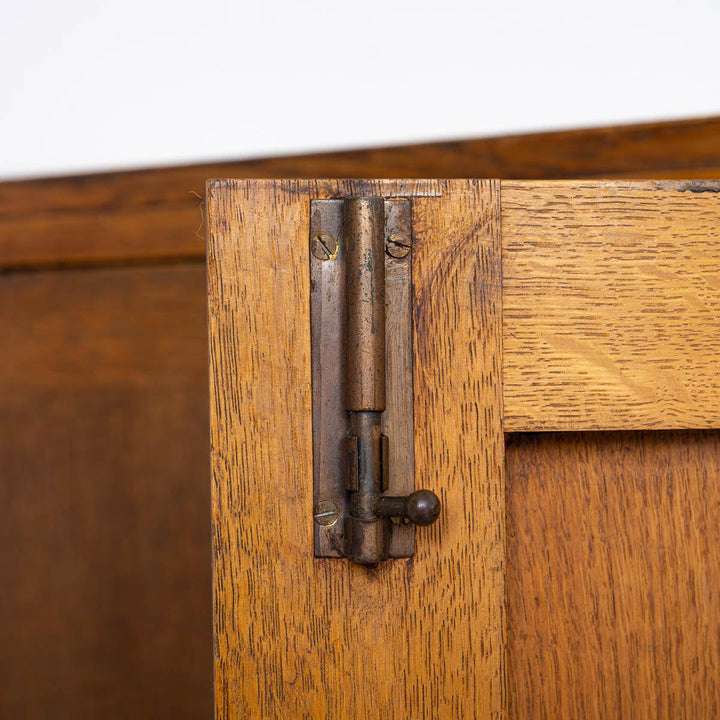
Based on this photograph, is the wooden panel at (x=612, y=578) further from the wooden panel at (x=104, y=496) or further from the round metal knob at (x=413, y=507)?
the wooden panel at (x=104, y=496)

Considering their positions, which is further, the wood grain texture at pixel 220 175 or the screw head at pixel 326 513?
the wood grain texture at pixel 220 175

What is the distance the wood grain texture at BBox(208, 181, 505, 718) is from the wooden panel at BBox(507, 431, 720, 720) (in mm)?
57

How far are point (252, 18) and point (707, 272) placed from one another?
0.52 m

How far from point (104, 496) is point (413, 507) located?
1.73 ft

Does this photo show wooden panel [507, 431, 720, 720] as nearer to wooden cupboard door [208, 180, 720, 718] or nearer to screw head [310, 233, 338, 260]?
wooden cupboard door [208, 180, 720, 718]

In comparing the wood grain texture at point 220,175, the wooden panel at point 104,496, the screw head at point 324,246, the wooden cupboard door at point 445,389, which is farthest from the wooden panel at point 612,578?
the wooden panel at point 104,496

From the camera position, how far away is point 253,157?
67 centimetres

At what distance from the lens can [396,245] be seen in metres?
0.34

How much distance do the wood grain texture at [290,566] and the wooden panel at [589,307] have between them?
0.19 ft

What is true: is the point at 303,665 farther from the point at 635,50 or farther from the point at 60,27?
the point at 60,27

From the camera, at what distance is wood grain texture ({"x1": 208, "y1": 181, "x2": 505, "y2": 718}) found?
34 cm

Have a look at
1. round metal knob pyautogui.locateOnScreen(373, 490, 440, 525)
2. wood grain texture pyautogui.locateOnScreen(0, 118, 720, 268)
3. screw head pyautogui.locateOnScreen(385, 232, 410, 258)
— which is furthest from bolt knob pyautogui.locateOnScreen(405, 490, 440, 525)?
wood grain texture pyautogui.locateOnScreen(0, 118, 720, 268)

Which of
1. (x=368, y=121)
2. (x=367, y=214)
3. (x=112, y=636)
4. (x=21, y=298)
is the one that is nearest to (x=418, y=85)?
(x=368, y=121)

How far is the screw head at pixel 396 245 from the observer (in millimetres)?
339
